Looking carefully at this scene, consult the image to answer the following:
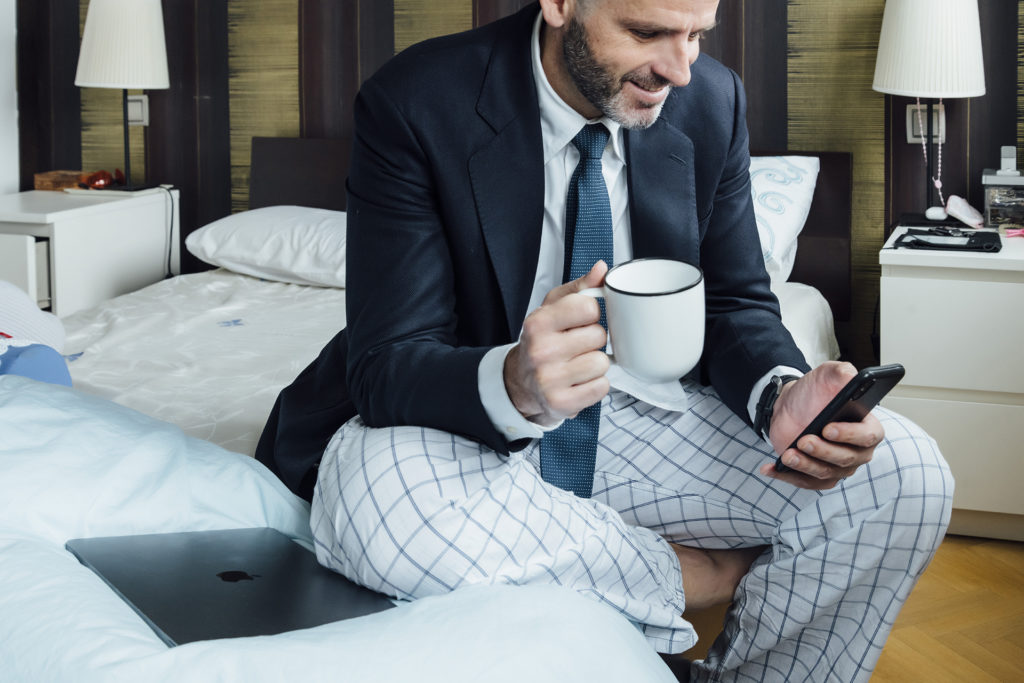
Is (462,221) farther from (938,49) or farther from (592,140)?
(938,49)

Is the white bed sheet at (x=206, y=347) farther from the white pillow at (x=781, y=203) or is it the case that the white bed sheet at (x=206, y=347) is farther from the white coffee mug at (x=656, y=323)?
the white pillow at (x=781, y=203)

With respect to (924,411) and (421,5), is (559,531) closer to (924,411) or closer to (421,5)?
(924,411)

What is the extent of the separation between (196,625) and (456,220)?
0.60 meters

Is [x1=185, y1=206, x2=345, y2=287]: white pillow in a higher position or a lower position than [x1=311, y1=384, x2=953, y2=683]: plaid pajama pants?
higher

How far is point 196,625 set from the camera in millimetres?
990

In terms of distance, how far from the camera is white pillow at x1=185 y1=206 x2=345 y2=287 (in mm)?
2756

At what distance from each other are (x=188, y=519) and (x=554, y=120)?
2.21 feet

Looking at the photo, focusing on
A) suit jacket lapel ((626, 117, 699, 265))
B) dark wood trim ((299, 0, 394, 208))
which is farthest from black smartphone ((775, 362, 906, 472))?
dark wood trim ((299, 0, 394, 208))

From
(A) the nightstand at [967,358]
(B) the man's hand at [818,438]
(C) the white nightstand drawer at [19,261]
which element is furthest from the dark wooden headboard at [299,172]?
(B) the man's hand at [818,438]

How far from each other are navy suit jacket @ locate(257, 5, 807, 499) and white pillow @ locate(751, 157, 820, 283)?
99cm

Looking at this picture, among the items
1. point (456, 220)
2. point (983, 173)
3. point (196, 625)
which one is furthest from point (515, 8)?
point (196, 625)

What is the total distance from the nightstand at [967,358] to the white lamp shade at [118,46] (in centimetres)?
213

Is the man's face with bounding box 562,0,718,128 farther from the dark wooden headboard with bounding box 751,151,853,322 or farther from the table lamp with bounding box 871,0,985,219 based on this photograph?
the dark wooden headboard with bounding box 751,151,853,322

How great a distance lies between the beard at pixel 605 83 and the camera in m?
1.34
